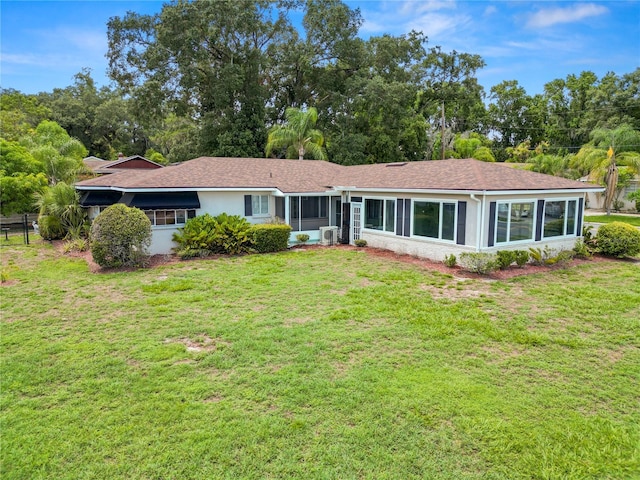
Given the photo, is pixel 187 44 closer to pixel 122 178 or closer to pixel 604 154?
pixel 122 178

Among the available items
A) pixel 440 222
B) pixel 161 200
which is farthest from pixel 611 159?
pixel 161 200

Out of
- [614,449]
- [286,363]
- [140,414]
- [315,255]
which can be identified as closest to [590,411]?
[614,449]

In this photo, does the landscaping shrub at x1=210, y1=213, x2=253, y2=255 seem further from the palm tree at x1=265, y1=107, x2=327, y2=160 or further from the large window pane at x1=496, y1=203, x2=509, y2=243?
the palm tree at x1=265, y1=107, x2=327, y2=160

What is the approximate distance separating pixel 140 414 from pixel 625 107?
52.7 meters

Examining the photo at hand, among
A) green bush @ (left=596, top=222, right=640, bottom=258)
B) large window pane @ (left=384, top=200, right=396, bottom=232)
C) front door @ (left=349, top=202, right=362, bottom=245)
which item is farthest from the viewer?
front door @ (left=349, top=202, right=362, bottom=245)

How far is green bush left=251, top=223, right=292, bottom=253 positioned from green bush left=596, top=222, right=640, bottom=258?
1206 centimetres

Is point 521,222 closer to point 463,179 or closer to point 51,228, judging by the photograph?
point 463,179

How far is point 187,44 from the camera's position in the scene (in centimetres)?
2734

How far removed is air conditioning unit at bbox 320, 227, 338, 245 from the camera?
60.0 feet

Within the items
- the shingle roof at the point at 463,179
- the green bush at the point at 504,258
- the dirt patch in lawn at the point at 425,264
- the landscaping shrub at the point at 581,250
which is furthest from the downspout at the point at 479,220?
the landscaping shrub at the point at 581,250

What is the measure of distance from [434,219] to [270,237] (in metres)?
6.36

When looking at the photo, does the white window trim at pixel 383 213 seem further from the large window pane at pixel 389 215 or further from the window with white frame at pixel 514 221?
the window with white frame at pixel 514 221

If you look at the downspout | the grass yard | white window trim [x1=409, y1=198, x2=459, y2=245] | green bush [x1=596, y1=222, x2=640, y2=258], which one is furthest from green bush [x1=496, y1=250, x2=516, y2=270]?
green bush [x1=596, y1=222, x2=640, y2=258]

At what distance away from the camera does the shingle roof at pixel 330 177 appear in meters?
14.0
